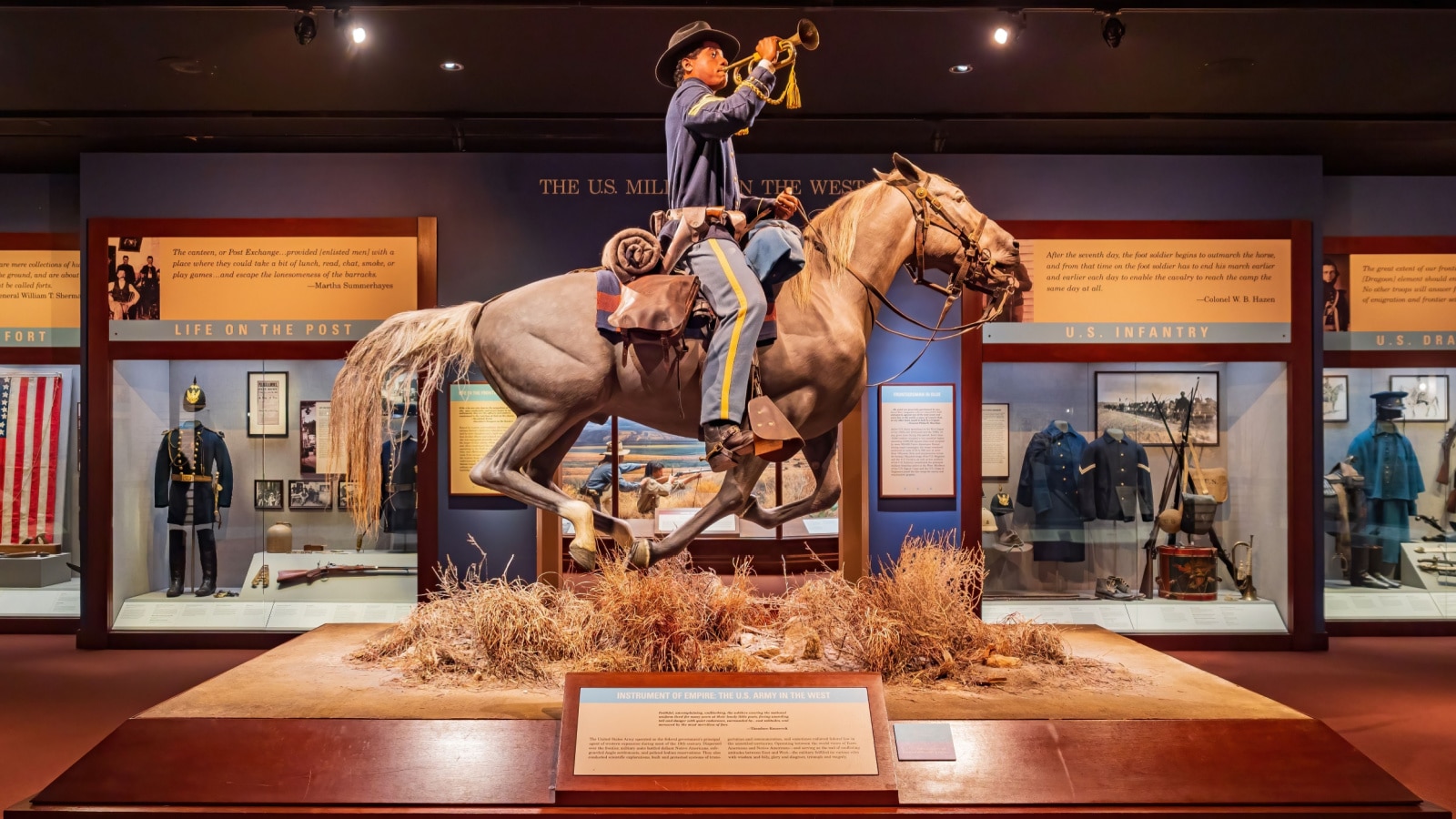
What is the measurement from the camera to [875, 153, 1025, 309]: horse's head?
4098 millimetres

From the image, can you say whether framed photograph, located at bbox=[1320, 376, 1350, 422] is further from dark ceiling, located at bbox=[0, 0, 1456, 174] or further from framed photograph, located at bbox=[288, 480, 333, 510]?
framed photograph, located at bbox=[288, 480, 333, 510]

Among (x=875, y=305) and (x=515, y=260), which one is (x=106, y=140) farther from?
(x=875, y=305)

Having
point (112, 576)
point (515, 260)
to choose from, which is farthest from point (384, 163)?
point (112, 576)

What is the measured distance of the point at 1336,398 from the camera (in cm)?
754

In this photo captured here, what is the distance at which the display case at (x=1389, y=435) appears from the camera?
7.35 metres

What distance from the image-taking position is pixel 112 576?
6.89 metres

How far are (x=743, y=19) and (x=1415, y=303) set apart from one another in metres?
5.63

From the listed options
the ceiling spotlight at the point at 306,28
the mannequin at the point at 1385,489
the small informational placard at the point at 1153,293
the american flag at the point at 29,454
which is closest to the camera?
the ceiling spotlight at the point at 306,28

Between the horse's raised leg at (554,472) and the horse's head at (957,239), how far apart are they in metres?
1.62

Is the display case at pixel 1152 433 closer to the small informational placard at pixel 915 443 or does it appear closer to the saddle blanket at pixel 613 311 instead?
the small informational placard at pixel 915 443

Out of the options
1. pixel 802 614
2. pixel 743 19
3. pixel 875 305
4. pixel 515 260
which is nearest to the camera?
pixel 875 305

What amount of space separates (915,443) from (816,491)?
274cm

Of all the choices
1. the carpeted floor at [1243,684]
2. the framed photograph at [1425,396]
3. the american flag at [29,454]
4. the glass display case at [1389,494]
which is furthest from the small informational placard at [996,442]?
the american flag at [29,454]

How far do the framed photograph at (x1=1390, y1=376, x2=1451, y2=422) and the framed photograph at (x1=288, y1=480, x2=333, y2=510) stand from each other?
8021mm
